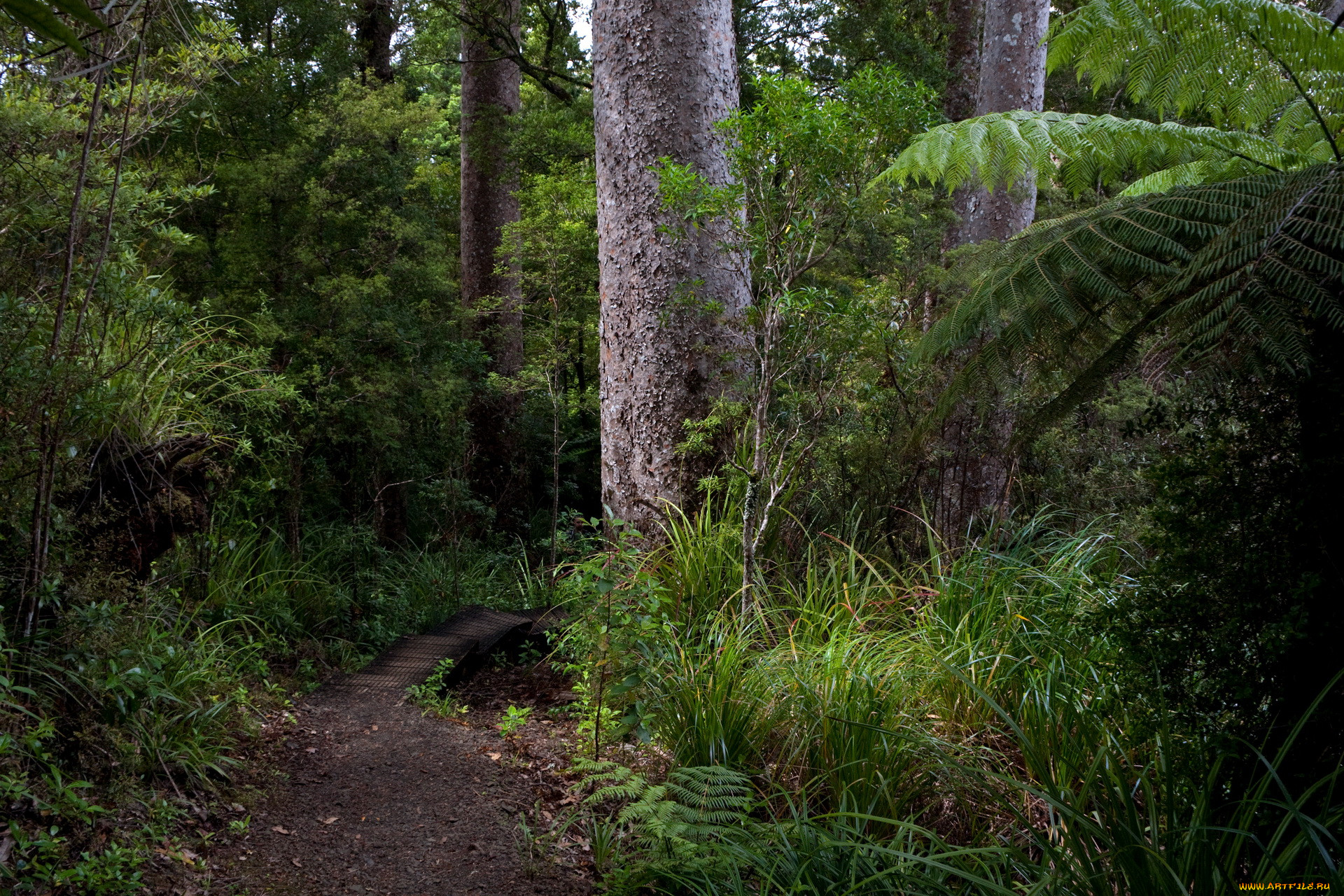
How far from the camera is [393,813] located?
3918mm

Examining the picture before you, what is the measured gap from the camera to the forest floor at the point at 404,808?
340cm

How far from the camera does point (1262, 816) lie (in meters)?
2.51

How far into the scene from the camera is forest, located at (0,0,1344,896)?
2641 mm

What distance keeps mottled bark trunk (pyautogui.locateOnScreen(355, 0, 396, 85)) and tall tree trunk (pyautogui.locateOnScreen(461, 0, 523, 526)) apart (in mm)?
977

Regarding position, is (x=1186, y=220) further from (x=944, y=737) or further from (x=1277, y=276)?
(x=944, y=737)

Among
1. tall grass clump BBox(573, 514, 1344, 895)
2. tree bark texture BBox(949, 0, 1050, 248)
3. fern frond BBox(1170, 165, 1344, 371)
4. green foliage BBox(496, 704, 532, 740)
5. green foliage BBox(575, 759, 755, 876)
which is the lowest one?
green foliage BBox(496, 704, 532, 740)

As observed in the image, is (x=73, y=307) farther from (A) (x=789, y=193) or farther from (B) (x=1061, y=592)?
(B) (x=1061, y=592)

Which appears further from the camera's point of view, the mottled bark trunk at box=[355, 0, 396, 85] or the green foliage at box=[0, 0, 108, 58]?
the mottled bark trunk at box=[355, 0, 396, 85]

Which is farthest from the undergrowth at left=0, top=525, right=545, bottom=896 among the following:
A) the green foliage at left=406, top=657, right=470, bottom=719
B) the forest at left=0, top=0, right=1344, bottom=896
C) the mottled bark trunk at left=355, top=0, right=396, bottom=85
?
the mottled bark trunk at left=355, top=0, right=396, bottom=85

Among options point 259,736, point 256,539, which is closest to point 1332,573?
point 259,736

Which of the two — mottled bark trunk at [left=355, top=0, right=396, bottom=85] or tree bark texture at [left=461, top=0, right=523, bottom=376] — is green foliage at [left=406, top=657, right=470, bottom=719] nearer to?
tree bark texture at [left=461, top=0, right=523, bottom=376]

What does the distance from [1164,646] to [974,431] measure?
148 inches

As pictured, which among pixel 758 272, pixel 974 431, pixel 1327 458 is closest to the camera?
pixel 1327 458

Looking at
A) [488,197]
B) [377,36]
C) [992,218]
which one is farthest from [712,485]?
[377,36]
